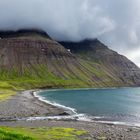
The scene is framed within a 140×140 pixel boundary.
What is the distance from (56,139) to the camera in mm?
49594

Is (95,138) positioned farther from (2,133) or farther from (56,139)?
(2,133)

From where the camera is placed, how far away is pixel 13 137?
3831cm

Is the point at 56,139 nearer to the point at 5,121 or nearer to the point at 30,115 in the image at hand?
the point at 5,121

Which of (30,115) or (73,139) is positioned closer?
(73,139)

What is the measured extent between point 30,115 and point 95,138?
3972 cm

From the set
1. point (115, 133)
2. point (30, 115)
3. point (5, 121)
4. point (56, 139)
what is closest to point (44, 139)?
point (56, 139)

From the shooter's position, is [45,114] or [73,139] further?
[45,114]

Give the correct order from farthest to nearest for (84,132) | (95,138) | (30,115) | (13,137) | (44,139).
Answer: (30,115), (84,132), (95,138), (44,139), (13,137)

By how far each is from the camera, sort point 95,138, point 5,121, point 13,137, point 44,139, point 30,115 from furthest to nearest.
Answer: point 30,115, point 5,121, point 95,138, point 44,139, point 13,137

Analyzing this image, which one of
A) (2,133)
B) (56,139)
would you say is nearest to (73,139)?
(56,139)

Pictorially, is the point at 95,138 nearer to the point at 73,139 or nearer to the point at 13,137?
→ the point at 73,139

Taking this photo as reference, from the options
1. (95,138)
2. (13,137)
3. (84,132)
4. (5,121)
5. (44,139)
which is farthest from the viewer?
(5,121)

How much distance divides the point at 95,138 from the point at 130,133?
10.9 meters

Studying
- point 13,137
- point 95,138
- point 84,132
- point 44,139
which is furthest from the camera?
point 84,132
